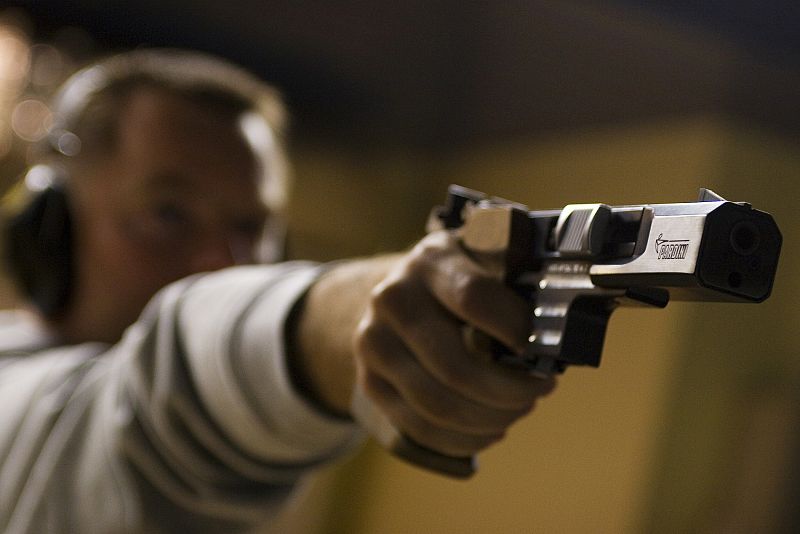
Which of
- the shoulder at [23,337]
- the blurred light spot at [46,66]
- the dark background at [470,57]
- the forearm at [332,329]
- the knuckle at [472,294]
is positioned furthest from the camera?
the blurred light spot at [46,66]

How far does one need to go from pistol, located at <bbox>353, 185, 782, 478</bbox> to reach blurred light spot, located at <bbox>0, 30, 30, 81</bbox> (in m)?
2.73

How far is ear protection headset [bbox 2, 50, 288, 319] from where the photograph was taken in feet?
4.91

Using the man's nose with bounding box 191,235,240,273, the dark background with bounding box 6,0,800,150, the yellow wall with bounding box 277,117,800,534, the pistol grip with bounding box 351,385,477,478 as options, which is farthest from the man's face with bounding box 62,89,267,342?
the dark background with bounding box 6,0,800,150

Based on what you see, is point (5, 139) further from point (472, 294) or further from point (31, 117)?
point (472, 294)

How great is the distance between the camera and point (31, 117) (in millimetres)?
3197

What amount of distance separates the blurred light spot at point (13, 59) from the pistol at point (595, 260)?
273 centimetres

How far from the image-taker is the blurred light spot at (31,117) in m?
3.17

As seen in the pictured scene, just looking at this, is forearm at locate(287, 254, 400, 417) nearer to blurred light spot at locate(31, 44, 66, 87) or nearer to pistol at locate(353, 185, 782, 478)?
pistol at locate(353, 185, 782, 478)

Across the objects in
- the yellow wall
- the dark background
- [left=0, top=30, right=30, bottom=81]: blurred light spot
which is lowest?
the yellow wall

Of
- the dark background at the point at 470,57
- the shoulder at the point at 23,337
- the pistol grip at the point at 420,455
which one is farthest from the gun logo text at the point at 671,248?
the dark background at the point at 470,57

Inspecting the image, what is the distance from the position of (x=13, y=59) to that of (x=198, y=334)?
2.54 meters

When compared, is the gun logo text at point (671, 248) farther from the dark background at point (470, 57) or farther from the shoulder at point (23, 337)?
the dark background at point (470, 57)

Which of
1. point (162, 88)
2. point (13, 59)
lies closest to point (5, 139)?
point (13, 59)

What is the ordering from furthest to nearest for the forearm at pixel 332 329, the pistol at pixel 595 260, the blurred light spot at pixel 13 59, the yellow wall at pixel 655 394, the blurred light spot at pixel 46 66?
the blurred light spot at pixel 46 66 → the blurred light spot at pixel 13 59 → the yellow wall at pixel 655 394 → the forearm at pixel 332 329 → the pistol at pixel 595 260
